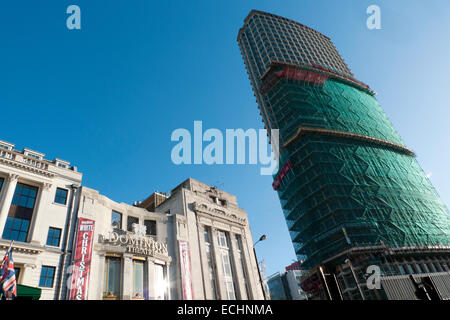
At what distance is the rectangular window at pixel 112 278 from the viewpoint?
2799 cm

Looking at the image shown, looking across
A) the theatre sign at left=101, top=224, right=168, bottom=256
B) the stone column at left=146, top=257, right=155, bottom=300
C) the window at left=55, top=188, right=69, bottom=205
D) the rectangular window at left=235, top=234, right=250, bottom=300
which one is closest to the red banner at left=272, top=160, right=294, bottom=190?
the rectangular window at left=235, top=234, right=250, bottom=300

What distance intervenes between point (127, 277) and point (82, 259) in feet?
15.6

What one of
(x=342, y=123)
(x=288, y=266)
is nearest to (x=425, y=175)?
(x=342, y=123)

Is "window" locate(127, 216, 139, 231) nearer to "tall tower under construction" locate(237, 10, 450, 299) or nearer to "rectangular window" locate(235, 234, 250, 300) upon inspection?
"rectangular window" locate(235, 234, 250, 300)

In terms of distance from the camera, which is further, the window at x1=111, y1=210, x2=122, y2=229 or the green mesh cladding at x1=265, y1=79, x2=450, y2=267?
the green mesh cladding at x1=265, y1=79, x2=450, y2=267

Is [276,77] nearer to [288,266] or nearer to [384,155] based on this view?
[384,155]

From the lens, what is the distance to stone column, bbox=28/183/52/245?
26.4 metres

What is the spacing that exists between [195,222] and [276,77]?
7291cm

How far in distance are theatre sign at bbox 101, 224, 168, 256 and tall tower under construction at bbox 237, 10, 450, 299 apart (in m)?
35.9

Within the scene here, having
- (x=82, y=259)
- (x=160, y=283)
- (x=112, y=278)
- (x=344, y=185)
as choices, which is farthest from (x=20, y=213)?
(x=344, y=185)

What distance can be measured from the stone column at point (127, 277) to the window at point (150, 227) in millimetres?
6013

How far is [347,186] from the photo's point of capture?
246 feet

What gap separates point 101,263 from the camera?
2877cm
